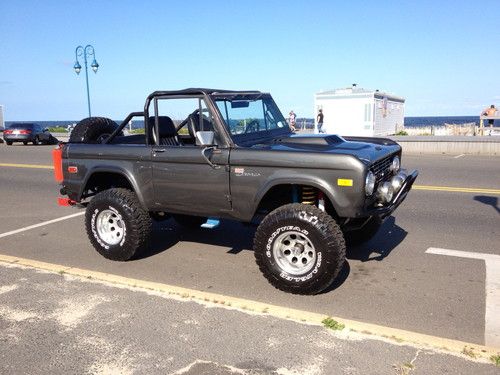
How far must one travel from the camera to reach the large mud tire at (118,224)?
17.9ft

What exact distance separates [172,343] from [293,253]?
152 centimetres

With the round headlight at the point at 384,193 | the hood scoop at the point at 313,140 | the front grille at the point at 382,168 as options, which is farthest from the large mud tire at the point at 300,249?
the hood scoop at the point at 313,140

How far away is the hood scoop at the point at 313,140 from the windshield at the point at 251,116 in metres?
0.38

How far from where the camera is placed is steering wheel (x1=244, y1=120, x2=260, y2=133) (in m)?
5.49

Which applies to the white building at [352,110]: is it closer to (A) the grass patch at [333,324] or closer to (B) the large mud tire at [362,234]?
(B) the large mud tire at [362,234]

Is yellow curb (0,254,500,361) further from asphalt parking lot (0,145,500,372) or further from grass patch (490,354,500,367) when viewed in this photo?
asphalt parking lot (0,145,500,372)

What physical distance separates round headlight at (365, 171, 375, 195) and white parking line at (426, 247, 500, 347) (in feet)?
4.69

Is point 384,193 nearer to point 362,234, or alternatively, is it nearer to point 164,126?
point 362,234

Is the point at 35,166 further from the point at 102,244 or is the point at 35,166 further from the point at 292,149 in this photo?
the point at 292,149

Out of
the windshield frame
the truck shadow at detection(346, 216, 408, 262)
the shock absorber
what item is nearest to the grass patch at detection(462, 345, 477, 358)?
the shock absorber

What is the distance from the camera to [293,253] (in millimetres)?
4629

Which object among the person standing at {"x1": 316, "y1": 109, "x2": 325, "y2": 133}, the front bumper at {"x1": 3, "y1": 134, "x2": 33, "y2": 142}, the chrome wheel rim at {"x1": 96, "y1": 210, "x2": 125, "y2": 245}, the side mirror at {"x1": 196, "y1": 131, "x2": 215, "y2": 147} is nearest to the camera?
the side mirror at {"x1": 196, "y1": 131, "x2": 215, "y2": 147}

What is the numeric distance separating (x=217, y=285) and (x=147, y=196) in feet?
4.31

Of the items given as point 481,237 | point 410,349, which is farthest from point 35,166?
point 410,349
